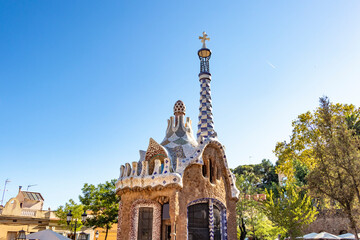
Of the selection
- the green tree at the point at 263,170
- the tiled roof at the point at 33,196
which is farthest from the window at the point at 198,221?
the green tree at the point at 263,170

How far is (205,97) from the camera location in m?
16.2

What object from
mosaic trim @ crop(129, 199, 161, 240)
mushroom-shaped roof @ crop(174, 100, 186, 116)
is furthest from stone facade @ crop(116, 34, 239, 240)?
mushroom-shaped roof @ crop(174, 100, 186, 116)

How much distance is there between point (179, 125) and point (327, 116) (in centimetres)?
724

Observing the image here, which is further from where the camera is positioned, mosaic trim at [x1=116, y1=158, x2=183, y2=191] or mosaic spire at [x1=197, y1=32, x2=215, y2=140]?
mosaic spire at [x1=197, y1=32, x2=215, y2=140]

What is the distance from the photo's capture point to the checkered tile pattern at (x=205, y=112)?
15391 millimetres

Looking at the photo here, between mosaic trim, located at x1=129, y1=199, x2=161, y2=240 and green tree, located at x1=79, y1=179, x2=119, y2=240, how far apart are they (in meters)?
5.78

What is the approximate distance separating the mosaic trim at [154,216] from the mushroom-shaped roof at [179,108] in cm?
533

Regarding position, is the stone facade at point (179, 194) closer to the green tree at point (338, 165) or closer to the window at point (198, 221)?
the window at point (198, 221)

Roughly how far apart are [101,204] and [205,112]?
8960 millimetres

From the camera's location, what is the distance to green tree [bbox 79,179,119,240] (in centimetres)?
1770

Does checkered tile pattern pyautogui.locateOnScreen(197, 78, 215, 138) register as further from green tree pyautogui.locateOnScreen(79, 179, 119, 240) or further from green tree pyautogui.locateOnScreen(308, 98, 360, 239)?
green tree pyautogui.locateOnScreen(79, 179, 119, 240)

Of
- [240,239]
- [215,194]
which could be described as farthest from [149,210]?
[240,239]

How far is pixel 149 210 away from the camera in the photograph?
41.6 ft

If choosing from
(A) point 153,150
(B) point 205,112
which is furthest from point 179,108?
(A) point 153,150
